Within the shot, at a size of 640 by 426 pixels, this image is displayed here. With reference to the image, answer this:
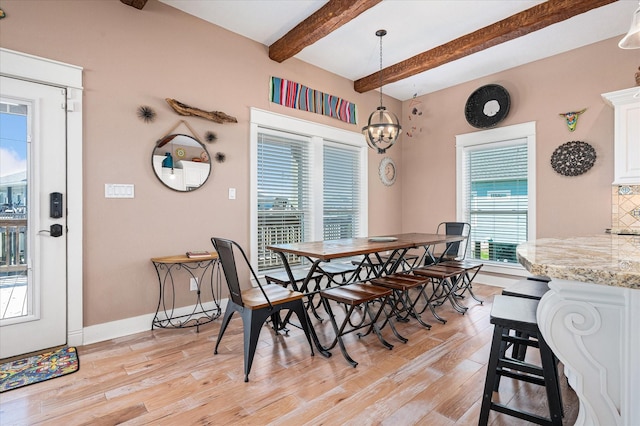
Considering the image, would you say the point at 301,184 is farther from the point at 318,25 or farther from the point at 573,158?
the point at 573,158

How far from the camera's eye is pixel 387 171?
17.8 ft

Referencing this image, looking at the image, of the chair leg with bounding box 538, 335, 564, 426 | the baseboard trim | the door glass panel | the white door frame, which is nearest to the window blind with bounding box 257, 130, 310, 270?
the baseboard trim

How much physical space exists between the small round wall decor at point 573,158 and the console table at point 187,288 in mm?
4329

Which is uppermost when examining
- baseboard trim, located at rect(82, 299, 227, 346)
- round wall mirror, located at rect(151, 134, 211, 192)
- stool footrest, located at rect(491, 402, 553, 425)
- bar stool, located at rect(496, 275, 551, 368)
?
round wall mirror, located at rect(151, 134, 211, 192)

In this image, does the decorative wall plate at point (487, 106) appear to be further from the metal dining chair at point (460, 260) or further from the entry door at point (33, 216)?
the entry door at point (33, 216)

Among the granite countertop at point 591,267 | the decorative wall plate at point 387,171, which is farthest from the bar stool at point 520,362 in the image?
the decorative wall plate at point 387,171

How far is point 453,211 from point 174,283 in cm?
416

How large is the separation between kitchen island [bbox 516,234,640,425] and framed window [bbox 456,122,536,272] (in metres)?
3.70

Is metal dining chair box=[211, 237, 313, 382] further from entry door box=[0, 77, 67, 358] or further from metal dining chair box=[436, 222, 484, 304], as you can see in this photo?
metal dining chair box=[436, 222, 484, 304]

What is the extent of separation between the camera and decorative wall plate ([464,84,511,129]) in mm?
4457

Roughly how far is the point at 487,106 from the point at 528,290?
3.62 meters

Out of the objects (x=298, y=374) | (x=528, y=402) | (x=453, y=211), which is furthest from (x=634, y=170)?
(x=298, y=374)

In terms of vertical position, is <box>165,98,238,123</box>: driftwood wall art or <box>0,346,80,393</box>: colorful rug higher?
<box>165,98,238,123</box>: driftwood wall art

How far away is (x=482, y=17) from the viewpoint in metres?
3.26
